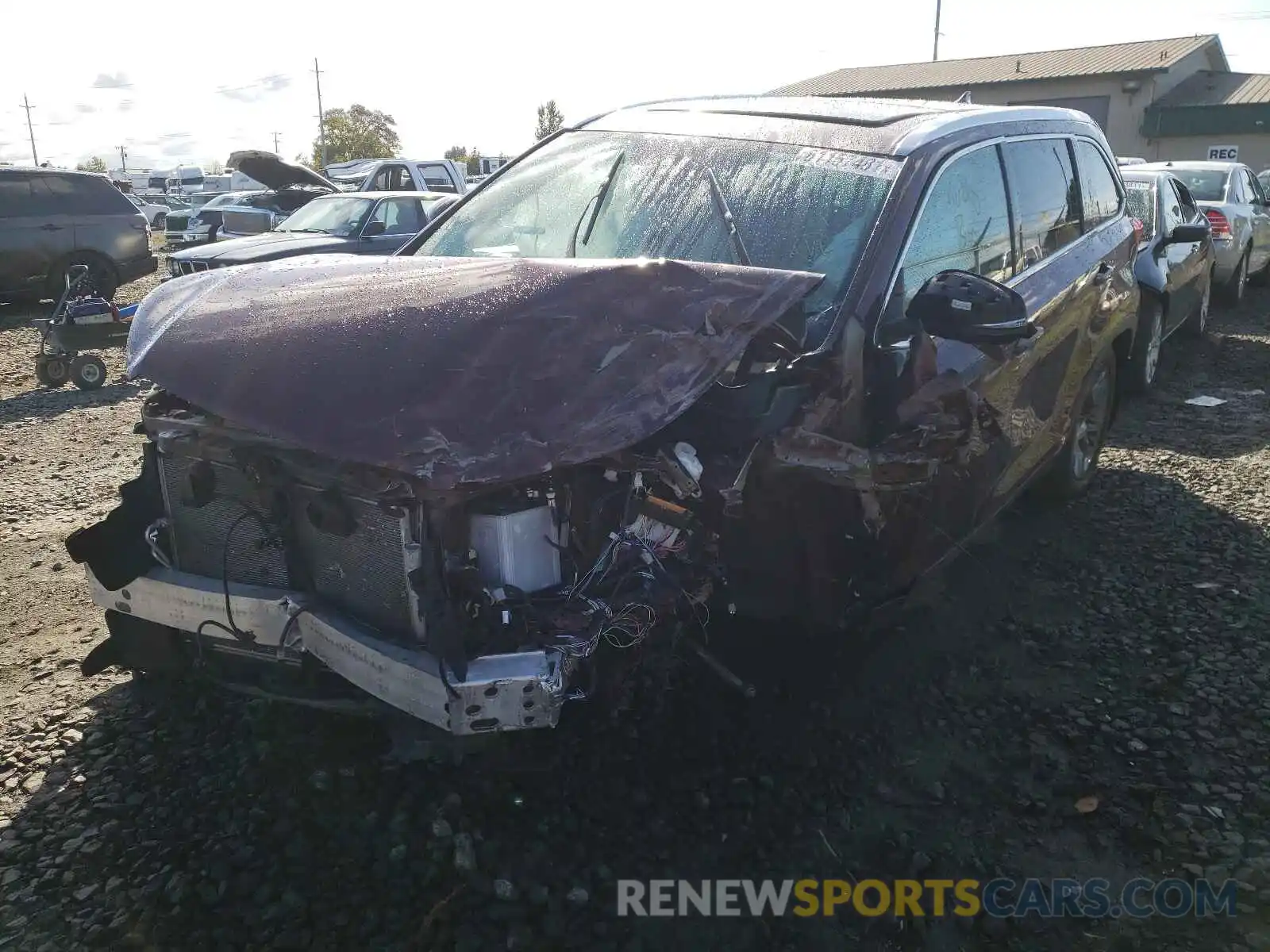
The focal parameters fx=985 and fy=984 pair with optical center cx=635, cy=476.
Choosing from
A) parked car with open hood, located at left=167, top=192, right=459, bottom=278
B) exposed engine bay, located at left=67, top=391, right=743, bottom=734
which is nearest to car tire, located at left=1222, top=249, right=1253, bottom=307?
parked car with open hood, located at left=167, top=192, right=459, bottom=278

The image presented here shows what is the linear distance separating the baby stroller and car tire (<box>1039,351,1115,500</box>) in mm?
6949

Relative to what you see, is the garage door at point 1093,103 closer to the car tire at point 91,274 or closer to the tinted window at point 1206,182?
the tinted window at point 1206,182

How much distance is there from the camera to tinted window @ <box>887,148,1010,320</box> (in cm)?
327

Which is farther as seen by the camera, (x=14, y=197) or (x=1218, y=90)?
(x=1218, y=90)

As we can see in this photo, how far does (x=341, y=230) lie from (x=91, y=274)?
4.27 meters

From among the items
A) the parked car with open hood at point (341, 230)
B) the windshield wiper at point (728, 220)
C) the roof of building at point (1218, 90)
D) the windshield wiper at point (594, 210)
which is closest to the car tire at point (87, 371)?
the parked car with open hood at point (341, 230)

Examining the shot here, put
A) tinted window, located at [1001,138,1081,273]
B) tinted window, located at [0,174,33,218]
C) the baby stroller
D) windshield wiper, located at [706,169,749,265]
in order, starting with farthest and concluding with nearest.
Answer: tinted window, located at [0,174,33,218] < the baby stroller < tinted window, located at [1001,138,1081,273] < windshield wiper, located at [706,169,749,265]

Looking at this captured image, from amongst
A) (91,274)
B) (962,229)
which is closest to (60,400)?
(91,274)

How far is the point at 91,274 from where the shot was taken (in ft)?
44.2

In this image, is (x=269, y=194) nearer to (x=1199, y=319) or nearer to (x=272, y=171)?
(x=272, y=171)

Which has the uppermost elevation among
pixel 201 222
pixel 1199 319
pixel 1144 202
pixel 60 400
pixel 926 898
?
pixel 1144 202

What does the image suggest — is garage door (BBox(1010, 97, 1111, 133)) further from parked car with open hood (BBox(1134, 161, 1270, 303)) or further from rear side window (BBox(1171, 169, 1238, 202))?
rear side window (BBox(1171, 169, 1238, 202))

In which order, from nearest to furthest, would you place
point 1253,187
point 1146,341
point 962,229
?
point 962,229
point 1146,341
point 1253,187

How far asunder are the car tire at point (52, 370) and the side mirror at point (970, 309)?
8057 mm
